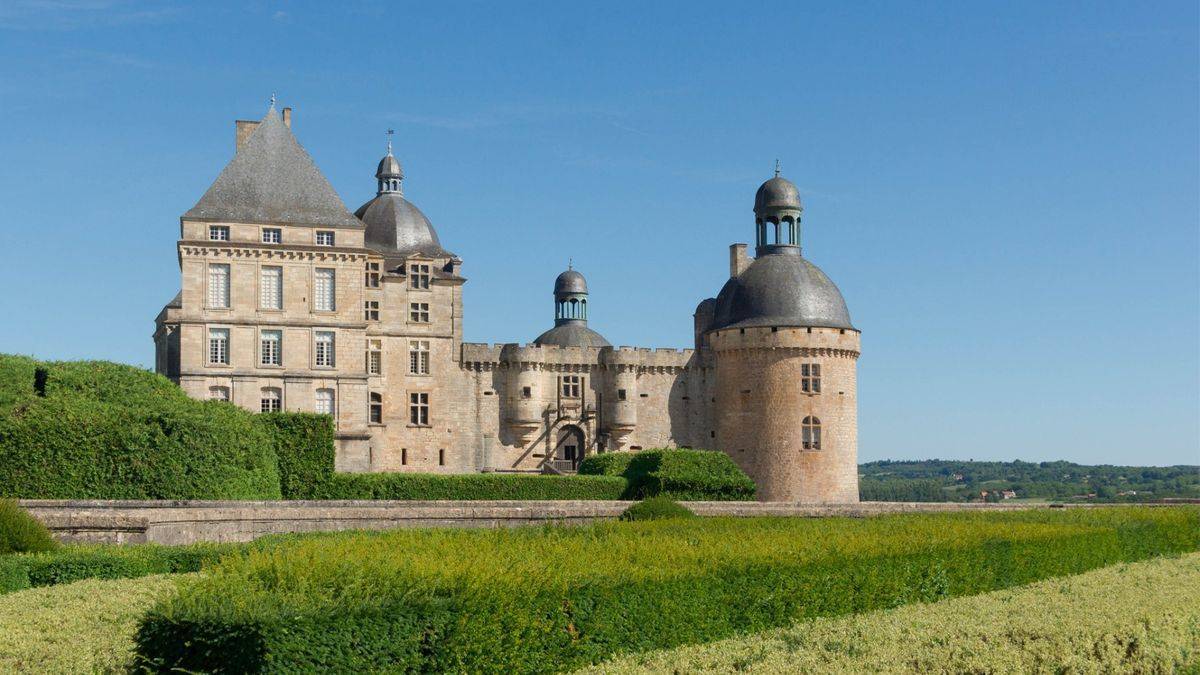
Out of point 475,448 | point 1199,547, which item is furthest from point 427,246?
point 1199,547

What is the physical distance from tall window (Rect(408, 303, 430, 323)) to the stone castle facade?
7cm

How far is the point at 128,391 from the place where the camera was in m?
31.8

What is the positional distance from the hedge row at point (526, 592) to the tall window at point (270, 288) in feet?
87.9

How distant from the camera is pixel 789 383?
50656 mm

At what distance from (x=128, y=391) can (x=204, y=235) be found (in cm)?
1172

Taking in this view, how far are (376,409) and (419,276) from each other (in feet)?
17.0

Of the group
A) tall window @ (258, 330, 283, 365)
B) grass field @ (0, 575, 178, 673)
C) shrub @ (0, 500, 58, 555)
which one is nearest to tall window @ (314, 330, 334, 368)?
tall window @ (258, 330, 283, 365)

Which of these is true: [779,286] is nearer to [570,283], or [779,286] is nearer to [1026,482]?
[570,283]

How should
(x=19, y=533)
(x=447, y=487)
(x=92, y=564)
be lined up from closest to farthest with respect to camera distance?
(x=92, y=564)
(x=19, y=533)
(x=447, y=487)

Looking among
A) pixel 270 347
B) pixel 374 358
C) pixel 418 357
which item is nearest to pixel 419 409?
pixel 418 357

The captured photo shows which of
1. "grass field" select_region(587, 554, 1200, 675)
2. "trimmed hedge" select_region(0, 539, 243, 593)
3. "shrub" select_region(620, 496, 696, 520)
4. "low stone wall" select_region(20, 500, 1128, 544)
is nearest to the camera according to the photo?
"grass field" select_region(587, 554, 1200, 675)

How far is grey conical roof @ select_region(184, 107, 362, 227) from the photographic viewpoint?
43188 millimetres

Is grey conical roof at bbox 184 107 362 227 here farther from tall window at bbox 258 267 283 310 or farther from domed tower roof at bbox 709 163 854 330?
domed tower roof at bbox 709 163 854 330

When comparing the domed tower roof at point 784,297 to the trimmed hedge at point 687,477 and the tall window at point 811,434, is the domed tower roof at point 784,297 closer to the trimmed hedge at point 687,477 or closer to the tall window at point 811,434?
the tall window at point 811,434
